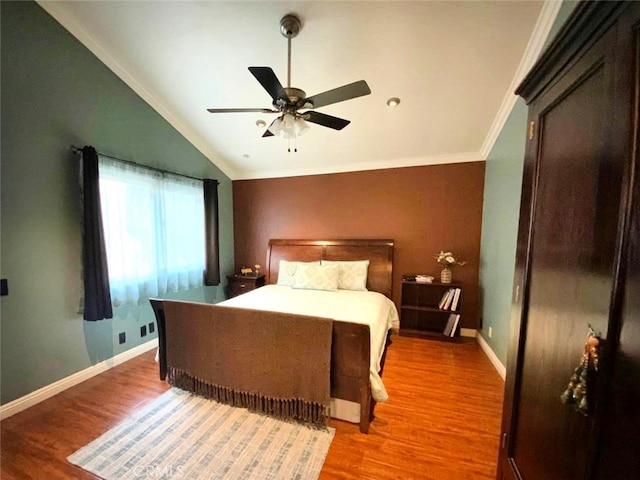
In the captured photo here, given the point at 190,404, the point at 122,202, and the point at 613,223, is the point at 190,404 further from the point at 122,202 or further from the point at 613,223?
the point at 613,223

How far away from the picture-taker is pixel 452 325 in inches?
127

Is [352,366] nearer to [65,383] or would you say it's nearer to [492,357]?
[492,357]

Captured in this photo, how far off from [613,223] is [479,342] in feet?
10.4

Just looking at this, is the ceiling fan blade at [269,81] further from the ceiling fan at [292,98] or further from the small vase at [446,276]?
the small vase at [446,276]

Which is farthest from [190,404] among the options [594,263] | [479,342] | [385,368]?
[479,342]

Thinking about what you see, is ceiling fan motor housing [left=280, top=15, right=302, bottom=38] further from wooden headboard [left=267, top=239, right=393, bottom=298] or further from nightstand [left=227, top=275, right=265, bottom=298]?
nightstand [left=227, top=275, right=265, bottom=298]

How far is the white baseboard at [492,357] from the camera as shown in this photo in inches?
97.5

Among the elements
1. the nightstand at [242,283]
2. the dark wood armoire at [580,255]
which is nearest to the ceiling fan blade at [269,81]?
the dark wood armoire at [580,255]

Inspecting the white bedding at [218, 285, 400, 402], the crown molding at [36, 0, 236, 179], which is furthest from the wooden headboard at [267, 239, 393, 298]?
the crown molding at [36, 0, 236, 179]

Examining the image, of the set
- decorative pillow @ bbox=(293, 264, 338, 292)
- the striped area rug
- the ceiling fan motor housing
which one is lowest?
the striped area rug

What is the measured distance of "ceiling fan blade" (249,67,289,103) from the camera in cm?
148

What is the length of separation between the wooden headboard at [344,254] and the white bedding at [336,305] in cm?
38

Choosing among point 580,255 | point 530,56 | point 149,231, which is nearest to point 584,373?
point 580,255

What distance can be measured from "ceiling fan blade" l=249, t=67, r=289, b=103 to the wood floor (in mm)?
2279
